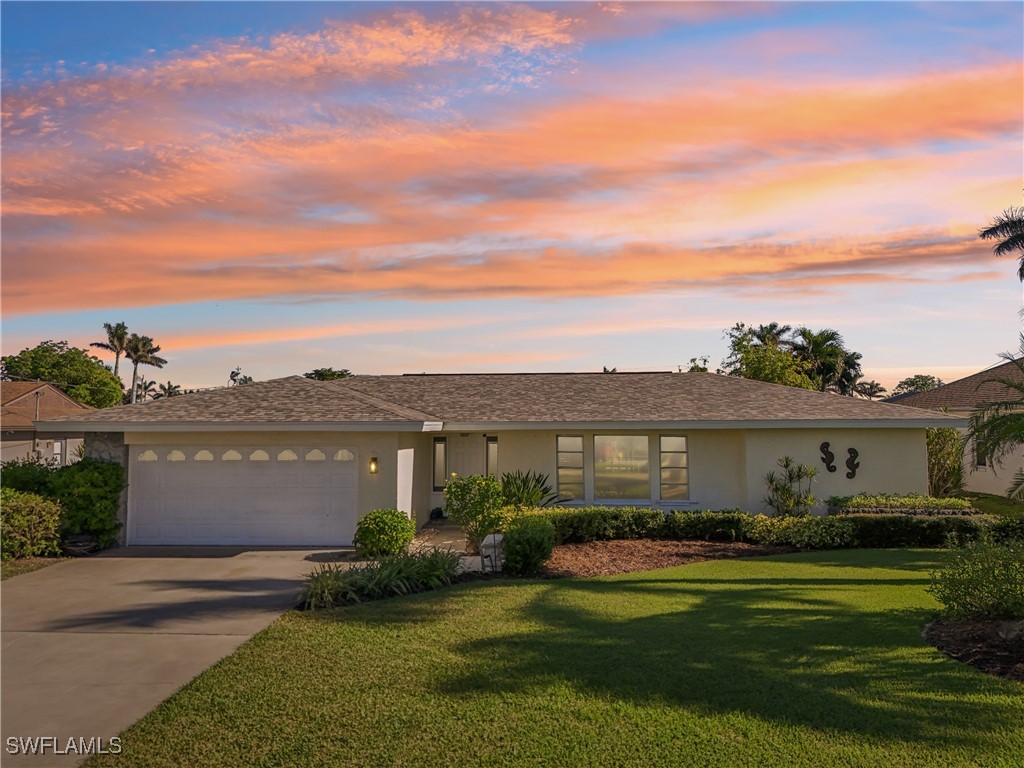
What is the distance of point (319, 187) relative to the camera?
17.0 metres

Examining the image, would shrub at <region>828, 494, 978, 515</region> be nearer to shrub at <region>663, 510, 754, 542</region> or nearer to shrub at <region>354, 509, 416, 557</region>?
shrub at <region>663, 510, 754, 542</region>

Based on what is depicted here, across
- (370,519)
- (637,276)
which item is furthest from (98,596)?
(637,276)

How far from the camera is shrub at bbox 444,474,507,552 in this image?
1539cm

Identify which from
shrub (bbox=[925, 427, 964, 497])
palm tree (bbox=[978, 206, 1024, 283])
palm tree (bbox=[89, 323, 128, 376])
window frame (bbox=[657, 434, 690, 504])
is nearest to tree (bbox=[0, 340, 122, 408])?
palm tree (bbox=[89, 323, 128, 376])

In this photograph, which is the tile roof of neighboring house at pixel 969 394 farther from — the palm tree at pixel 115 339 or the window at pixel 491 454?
the palm tree at pixel 115 339

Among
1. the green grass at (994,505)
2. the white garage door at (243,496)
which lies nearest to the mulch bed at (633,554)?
the white garage door at (243,496)

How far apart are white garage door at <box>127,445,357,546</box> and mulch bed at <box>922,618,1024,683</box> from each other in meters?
11.8

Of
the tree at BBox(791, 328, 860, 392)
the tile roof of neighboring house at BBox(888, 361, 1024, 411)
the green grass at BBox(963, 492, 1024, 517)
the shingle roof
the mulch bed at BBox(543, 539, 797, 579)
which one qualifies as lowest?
the mulch bed at BBox(543, 539, 797, 579)

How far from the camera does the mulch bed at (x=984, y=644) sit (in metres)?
7.66

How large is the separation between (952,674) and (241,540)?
46.1 ft

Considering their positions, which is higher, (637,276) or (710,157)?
(710,157)

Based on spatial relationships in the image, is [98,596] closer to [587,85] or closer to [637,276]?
[587,85]

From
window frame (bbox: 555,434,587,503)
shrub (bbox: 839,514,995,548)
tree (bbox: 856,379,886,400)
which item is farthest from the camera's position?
tree (bbox: 856,379,886,400)

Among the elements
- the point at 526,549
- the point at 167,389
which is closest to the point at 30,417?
the point at 526,549
